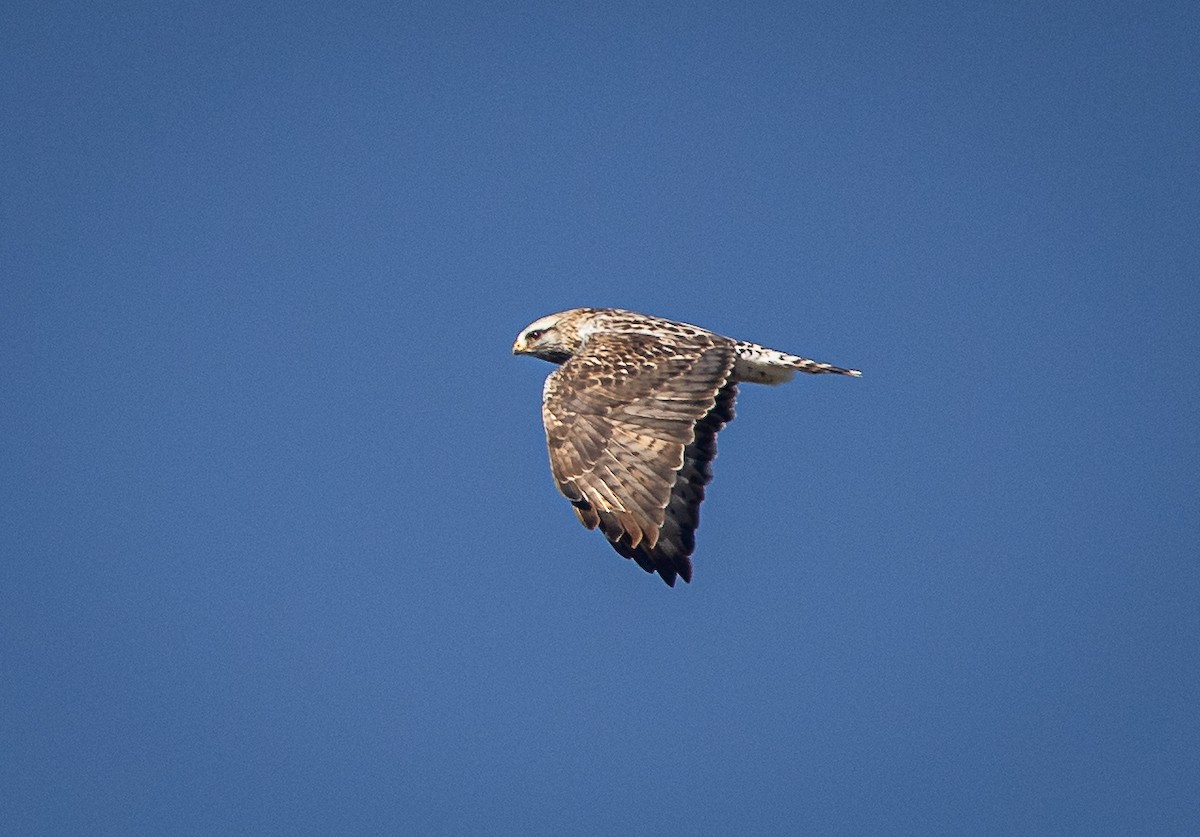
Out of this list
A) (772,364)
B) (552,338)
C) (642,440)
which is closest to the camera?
Answer: (642,440)

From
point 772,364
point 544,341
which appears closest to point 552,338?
point 544,341

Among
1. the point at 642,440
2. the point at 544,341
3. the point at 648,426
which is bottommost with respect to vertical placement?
the point at 642,440

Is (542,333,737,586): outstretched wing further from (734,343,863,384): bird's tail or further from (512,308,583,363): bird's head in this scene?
(512,308,583,363): bird's head

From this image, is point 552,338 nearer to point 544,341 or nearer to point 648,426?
point 544,341

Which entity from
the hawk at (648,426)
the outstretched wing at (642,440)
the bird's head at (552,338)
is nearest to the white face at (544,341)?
the bird's head at (552,338)

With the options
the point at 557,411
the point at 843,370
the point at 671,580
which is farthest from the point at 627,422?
the point at 843,370

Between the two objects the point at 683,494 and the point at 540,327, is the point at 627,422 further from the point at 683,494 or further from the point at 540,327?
the point at 540,327

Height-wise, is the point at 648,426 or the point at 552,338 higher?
the point at 552,338

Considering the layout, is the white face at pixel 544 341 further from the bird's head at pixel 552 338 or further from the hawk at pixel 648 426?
the hawk at pixel 648 426
